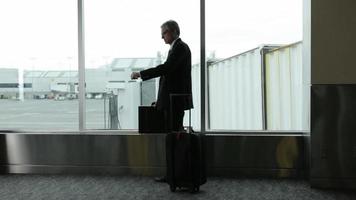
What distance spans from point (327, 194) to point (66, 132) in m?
2.76

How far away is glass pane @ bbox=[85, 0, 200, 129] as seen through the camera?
15.7 ft

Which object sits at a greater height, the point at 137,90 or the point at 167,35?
the point at 167,35

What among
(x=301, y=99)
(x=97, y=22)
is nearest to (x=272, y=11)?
(x=301, y=99)

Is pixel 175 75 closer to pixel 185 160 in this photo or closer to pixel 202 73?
pixel 202 73

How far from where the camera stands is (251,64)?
15.5 feet

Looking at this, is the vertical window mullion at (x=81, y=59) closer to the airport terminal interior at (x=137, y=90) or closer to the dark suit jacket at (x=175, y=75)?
the airport terminal interior at (x=137, y=90)

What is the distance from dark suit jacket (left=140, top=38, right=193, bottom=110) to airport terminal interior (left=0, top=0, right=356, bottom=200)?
1.53ft

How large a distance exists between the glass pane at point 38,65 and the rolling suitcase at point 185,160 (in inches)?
58.7

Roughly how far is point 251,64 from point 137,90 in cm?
129

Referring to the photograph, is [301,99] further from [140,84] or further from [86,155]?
[86,155]

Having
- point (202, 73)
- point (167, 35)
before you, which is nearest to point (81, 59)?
point (167, 35)

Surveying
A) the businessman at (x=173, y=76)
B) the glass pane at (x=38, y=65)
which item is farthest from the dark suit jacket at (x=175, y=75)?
the glass pane at (x=38, y=65)

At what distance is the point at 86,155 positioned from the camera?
186 inches

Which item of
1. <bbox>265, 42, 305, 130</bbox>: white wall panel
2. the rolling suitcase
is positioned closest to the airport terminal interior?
<bbox>265, 42, 305, 130</bbox>: white wall panel
